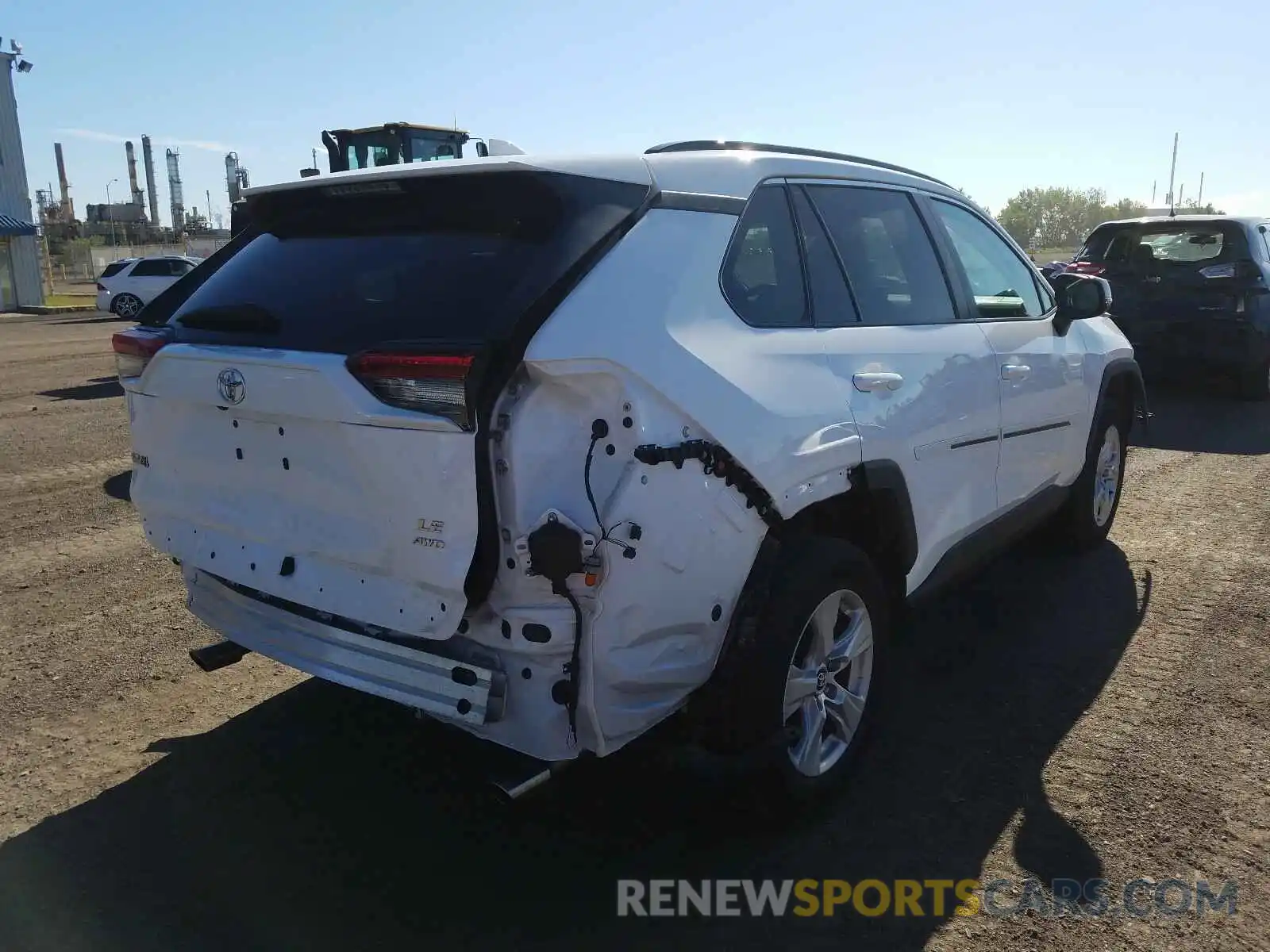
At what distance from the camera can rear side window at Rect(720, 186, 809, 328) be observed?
2971mm

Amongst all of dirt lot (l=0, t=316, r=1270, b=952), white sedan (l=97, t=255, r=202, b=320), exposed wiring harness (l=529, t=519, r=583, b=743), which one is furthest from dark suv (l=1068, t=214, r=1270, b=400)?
white sedan (l=97, t=255, r=202, b=320)

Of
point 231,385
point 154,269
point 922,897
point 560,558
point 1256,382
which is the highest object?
point 154,269

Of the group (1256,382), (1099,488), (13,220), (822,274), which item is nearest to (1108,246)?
(1256,382)

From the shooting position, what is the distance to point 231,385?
2881 mm

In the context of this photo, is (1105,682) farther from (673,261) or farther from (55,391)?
(55,391)

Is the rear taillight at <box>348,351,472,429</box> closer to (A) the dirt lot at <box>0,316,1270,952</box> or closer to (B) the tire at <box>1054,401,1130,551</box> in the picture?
(A) the dirt lot at <box>0,316,1270,952</box>

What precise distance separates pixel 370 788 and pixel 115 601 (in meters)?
2.29

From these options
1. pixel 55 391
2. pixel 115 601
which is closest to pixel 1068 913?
pixel 115 601

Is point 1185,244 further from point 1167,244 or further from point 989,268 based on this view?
point 989,268

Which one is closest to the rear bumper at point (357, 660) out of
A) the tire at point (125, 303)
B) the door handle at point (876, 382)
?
the door handle at point (876, 382)

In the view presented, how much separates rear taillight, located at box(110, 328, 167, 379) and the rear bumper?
70cm

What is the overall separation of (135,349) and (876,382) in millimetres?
2420

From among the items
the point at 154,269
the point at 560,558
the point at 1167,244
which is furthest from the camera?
the point at 154,269

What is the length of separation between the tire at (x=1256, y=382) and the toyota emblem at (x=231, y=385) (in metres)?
10.3
